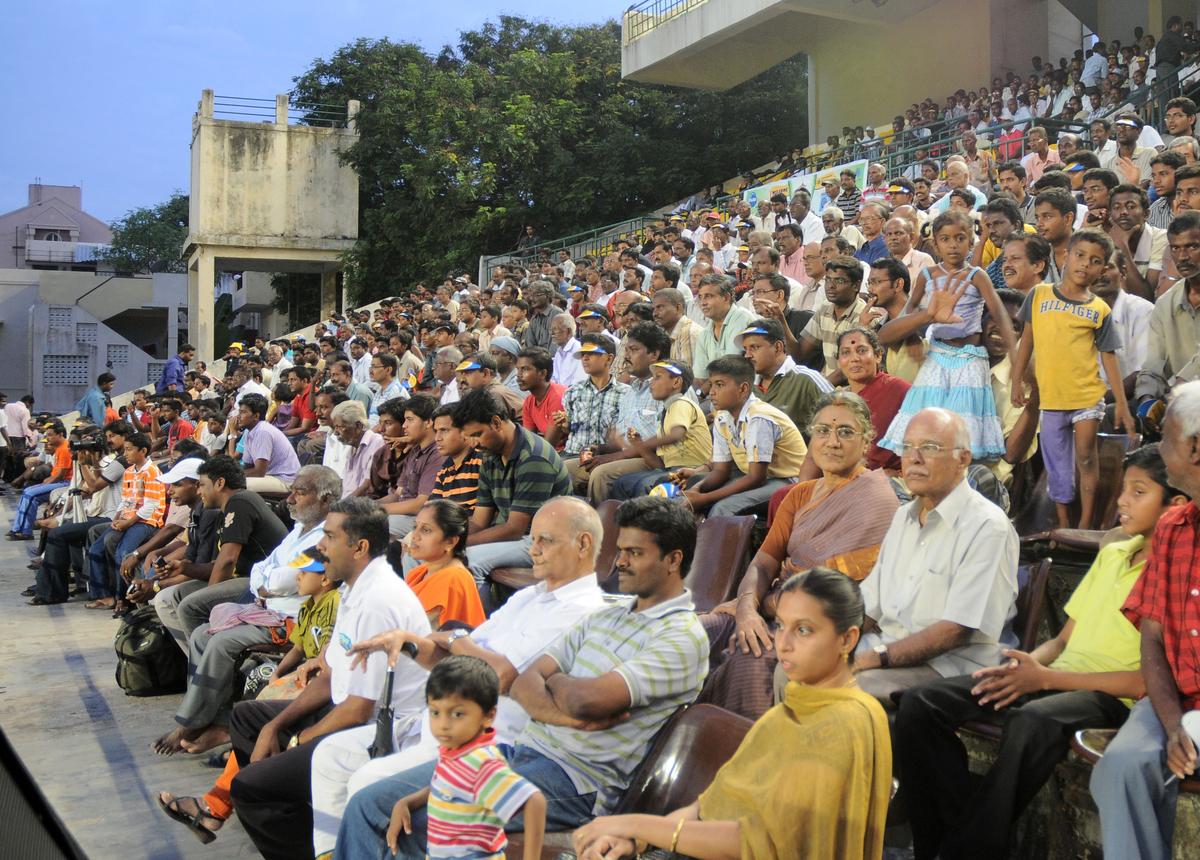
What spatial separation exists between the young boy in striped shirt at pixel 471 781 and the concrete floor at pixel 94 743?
1.30 m

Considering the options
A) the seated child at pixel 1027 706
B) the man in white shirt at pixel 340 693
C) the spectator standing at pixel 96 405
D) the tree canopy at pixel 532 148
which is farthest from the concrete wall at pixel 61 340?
the seated child at pixel 1027 706

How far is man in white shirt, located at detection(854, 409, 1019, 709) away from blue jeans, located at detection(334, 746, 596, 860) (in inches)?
35.6

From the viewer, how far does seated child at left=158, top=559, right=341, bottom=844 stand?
4508mm

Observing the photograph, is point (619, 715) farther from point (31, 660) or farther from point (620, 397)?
point (31, 660)

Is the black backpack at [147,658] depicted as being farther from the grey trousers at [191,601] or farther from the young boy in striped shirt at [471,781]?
the young boy in striped shirt at [471,781]

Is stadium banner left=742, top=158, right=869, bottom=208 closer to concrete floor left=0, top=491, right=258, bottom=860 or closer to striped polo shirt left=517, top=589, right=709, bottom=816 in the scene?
concrete floor left=0, top=491, right=258, bottom=860

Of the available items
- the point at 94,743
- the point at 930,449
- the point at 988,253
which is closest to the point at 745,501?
the point at 930,449

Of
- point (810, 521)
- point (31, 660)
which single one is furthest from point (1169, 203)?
point (31, 660)

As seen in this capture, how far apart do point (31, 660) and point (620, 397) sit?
174 inches

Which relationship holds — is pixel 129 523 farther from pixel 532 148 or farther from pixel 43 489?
pixel 532 148

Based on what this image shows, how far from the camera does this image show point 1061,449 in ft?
16.4

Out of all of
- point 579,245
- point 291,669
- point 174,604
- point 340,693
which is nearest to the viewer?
point 340,693

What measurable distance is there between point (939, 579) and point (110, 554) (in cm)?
776

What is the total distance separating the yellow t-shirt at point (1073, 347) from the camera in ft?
16.1
